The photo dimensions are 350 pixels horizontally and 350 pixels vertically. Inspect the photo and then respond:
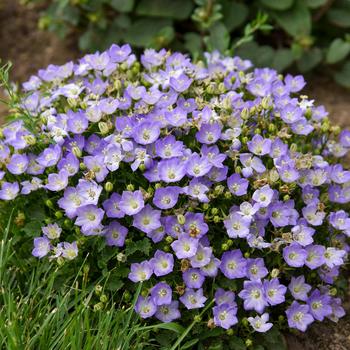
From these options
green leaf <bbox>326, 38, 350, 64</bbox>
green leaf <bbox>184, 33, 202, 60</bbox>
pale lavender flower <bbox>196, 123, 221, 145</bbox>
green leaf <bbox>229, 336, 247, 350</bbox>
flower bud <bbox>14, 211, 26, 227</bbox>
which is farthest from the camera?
green leaf <bbox>184, 33, 202, 60</bbox>

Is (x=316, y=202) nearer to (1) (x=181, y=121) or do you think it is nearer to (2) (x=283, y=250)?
A: (2) (x=283, y=250)

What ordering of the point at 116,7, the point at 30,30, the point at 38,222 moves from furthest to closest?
the point at 30,30
the point at 116,7
the point at 38,222

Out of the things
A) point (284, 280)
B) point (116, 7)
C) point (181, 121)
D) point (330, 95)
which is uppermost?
point (181, 121)

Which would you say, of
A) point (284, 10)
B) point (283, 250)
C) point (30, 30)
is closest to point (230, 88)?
point (283, 250)

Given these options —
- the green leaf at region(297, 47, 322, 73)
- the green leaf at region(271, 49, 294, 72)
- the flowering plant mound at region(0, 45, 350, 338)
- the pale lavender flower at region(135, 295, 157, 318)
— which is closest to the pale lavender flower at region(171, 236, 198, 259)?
the flowering plant mound at region(0, 45, 350, 338)

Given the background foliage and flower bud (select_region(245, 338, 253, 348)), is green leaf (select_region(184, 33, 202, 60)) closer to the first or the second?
A: the background foliage

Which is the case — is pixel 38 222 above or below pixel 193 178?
below
